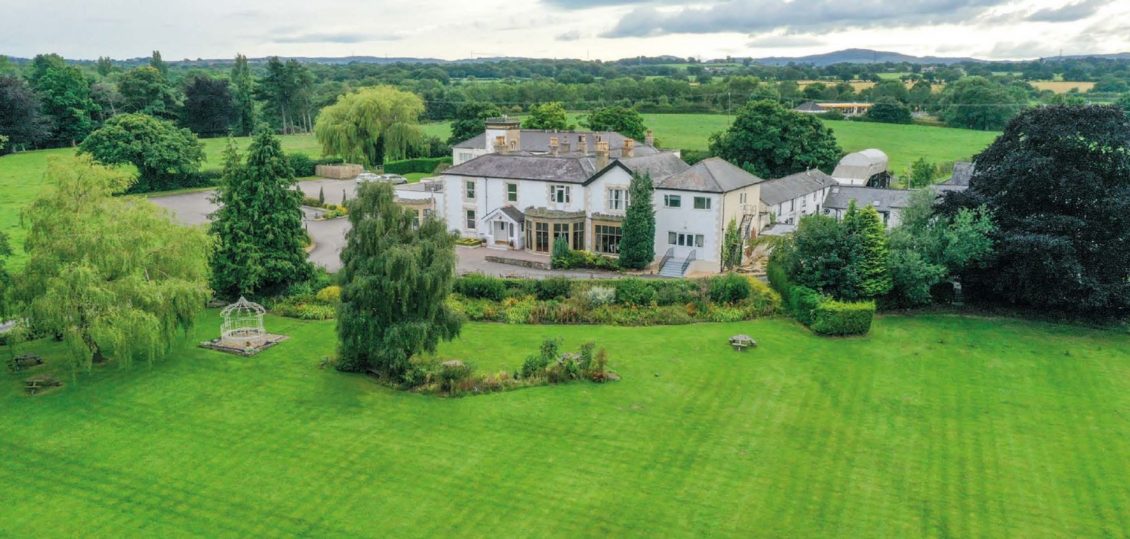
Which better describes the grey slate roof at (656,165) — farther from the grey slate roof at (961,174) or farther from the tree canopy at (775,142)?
the grey slate roof at (961,174)

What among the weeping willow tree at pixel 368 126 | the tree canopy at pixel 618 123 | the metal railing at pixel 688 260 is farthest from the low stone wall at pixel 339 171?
the metal railing at pixel 688 260

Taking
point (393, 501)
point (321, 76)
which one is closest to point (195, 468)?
point (393, 501)

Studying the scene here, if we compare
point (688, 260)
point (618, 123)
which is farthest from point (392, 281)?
point (618, 123)

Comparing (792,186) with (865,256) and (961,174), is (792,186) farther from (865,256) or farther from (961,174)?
(865,256)

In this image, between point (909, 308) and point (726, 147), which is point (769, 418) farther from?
point (726, 147)

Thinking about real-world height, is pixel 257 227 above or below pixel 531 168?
below

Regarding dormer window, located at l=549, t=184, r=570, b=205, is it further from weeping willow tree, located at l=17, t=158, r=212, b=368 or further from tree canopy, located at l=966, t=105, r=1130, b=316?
weeping willow tree, located at l=17, t=158, r=212, b=368
